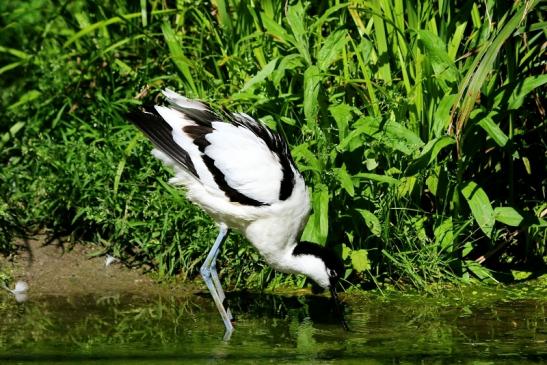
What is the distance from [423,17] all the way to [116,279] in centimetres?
239

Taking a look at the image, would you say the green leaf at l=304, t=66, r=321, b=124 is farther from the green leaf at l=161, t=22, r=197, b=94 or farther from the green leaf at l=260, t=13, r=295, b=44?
the green leaf at l=161, t=22, r=197, b=94

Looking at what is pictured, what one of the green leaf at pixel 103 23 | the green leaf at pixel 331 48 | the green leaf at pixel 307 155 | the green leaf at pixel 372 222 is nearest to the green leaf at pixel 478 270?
the green leaf at pixel 372 222

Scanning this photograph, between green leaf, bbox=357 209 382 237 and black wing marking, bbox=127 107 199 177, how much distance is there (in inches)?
37.8

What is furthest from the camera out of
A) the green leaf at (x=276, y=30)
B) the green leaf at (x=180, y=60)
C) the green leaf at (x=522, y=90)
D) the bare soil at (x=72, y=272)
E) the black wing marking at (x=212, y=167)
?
the green leaf at (x=180, y=60)

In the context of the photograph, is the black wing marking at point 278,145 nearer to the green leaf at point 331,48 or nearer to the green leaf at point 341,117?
the green leaf at point 341,117

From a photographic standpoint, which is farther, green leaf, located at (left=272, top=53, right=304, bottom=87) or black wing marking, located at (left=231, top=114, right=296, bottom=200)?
green leaf, located at (left=272, top=53, right=304, bottom=87)

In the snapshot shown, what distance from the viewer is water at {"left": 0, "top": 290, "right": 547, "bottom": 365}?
477cm

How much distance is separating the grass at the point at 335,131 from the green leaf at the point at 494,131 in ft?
0.03

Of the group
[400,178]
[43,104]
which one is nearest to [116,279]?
[43,104]

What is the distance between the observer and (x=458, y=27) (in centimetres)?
582

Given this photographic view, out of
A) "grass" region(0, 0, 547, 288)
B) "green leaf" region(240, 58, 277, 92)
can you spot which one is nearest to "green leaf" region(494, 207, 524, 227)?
"grass" region(0, 0, 547, 288)

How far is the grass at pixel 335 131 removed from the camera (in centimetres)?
571

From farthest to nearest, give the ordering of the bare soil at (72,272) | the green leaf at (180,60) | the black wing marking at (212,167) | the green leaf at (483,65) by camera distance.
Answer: the green leaf at (180,60) < the bare soil at (72,272) < the black wing marking at (212,167) < the green leaf at (483,65)

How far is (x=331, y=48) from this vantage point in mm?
5816
